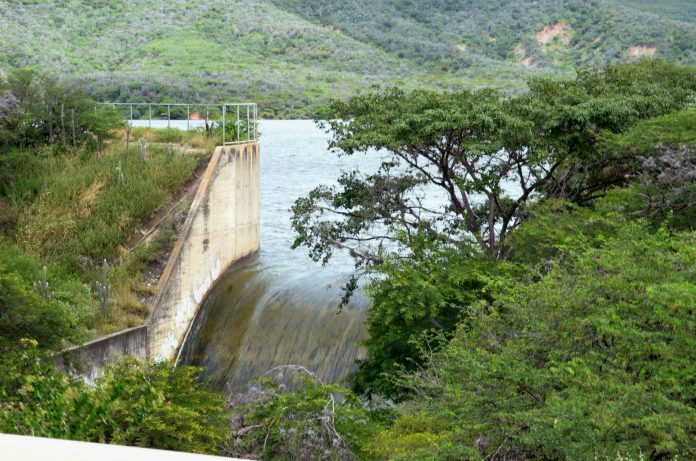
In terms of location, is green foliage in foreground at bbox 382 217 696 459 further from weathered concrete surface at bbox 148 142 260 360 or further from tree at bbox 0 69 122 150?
tree at bbox 0 69 122 150

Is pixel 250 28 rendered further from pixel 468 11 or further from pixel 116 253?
pixel 116 253

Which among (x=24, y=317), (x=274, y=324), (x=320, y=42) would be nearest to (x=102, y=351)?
(x=24, y=317)

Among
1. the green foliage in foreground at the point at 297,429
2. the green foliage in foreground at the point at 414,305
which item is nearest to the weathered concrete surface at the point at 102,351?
the green foliage in foreground at the point at 297,429

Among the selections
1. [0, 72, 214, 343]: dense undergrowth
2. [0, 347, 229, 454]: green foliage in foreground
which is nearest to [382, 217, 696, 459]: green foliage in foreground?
[0, 347, 229, 454]: green foliage in foreground

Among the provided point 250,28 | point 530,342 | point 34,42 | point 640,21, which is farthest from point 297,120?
point 530,342

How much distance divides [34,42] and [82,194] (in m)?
68.3

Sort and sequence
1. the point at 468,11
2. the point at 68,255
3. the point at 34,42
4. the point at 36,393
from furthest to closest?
the point at 468,11
the point at 34,42
the point at 68,255
the point at 36,393

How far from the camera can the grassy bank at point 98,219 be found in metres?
17.9

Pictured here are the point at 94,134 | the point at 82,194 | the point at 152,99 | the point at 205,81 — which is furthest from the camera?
the point at 205,81

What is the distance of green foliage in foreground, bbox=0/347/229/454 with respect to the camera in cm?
984

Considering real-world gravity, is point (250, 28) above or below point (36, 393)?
above

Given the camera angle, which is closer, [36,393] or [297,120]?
[36,393]

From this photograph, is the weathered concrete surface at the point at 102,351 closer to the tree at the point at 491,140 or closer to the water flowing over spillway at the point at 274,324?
the water flowing over spillway at the point at 274,324

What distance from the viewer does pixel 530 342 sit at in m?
11.0
